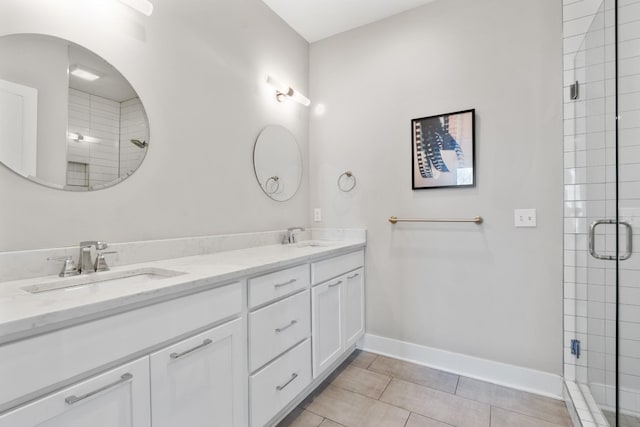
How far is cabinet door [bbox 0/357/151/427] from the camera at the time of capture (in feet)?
2.42


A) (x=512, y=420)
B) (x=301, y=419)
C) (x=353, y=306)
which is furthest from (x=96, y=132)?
(x=512, y=420)

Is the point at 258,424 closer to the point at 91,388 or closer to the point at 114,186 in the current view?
the point at 91,388

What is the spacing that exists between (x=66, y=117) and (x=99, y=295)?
85 cm

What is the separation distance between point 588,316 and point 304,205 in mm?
2050

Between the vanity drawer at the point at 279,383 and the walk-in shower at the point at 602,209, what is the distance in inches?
55.4

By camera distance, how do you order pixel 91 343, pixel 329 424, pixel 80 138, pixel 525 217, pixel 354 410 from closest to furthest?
pixel 91 343 → pixel 80 138 → pixel 329 424 → pixel 354 410 → pixel 525 217

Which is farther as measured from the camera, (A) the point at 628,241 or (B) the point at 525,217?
(B) the point at 525,217

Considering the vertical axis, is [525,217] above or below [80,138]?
below

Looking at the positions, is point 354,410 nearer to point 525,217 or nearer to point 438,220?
point 438,220

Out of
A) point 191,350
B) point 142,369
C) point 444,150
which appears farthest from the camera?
point 444,150

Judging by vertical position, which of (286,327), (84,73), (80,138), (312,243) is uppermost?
(84,73)

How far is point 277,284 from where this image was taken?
5.05 ft

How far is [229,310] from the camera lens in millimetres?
1263

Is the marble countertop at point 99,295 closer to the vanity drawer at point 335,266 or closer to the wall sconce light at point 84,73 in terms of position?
the vanity drawer at point 335,266
